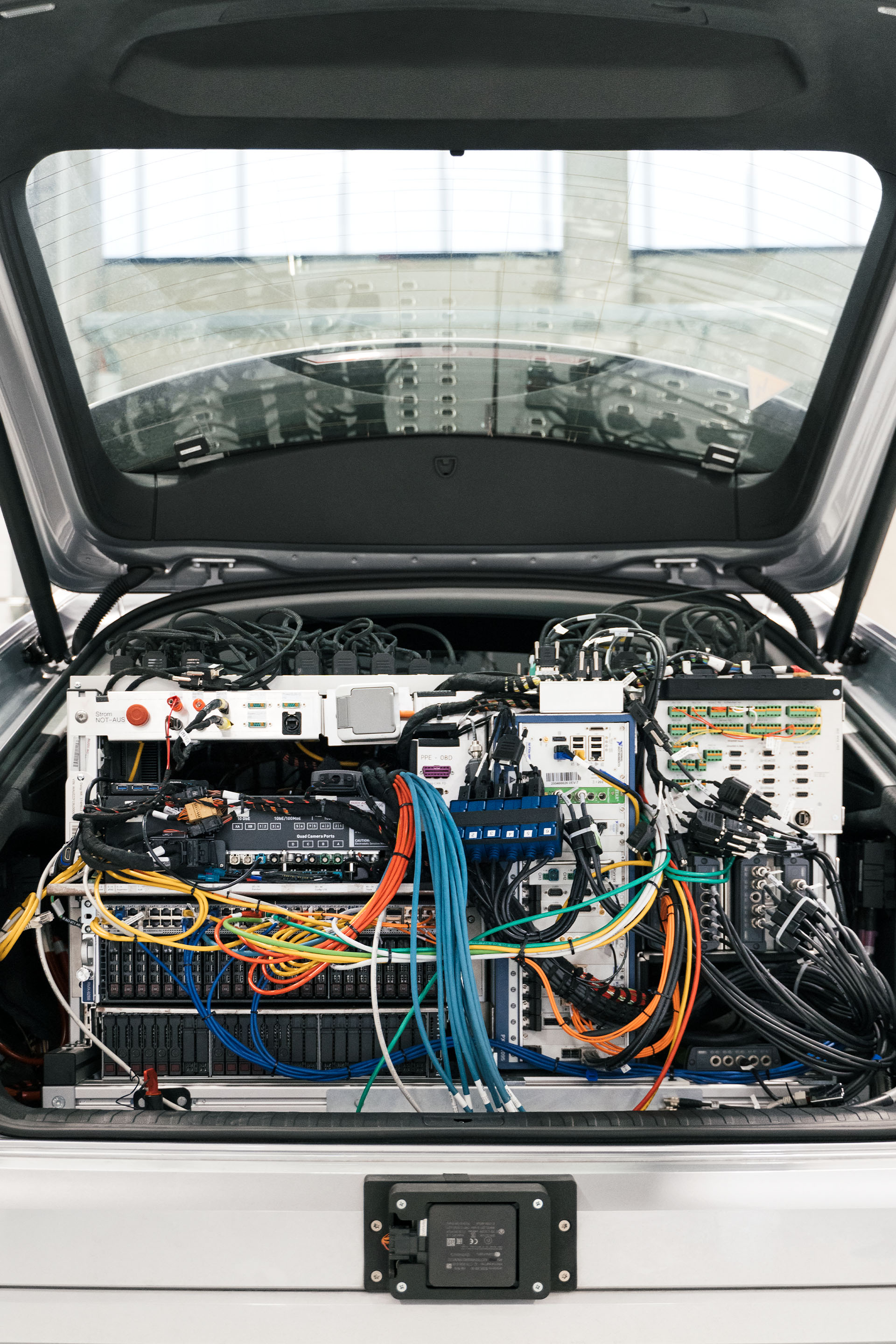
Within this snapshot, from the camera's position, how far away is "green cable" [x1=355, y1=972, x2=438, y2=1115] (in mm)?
1680

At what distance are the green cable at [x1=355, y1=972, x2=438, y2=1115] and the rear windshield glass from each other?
1271mm

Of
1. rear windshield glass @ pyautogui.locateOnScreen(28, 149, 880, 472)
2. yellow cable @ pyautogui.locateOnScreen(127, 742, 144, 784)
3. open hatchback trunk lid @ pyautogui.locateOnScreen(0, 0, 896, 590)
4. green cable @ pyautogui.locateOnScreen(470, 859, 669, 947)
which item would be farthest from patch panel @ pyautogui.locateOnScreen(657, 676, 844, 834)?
yellow cable @ pyautogui.locateOnScreen(127, 742, 144, 784)

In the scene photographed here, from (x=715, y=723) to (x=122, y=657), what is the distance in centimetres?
131

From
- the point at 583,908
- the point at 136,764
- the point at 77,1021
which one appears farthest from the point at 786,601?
the point at 77,1021

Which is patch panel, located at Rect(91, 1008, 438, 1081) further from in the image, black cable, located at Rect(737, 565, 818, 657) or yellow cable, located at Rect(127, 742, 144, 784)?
black cable, located at Rect(737, 565, 818, 657)

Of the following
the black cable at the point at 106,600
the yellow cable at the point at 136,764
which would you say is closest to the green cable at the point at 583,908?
the yellow cable at the point at 136,764

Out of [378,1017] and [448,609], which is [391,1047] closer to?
[378,1017]

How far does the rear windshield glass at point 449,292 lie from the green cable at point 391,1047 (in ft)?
4.17

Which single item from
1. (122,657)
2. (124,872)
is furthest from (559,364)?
(124,872)

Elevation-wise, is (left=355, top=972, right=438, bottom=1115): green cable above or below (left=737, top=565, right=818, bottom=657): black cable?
below

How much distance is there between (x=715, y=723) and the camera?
1952mm

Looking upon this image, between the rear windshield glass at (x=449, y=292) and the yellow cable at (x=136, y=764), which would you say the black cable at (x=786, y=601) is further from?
the yellow cable at (x=136, y=764)

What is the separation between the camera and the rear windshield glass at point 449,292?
1.71 meters

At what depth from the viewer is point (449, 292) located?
1917mm
